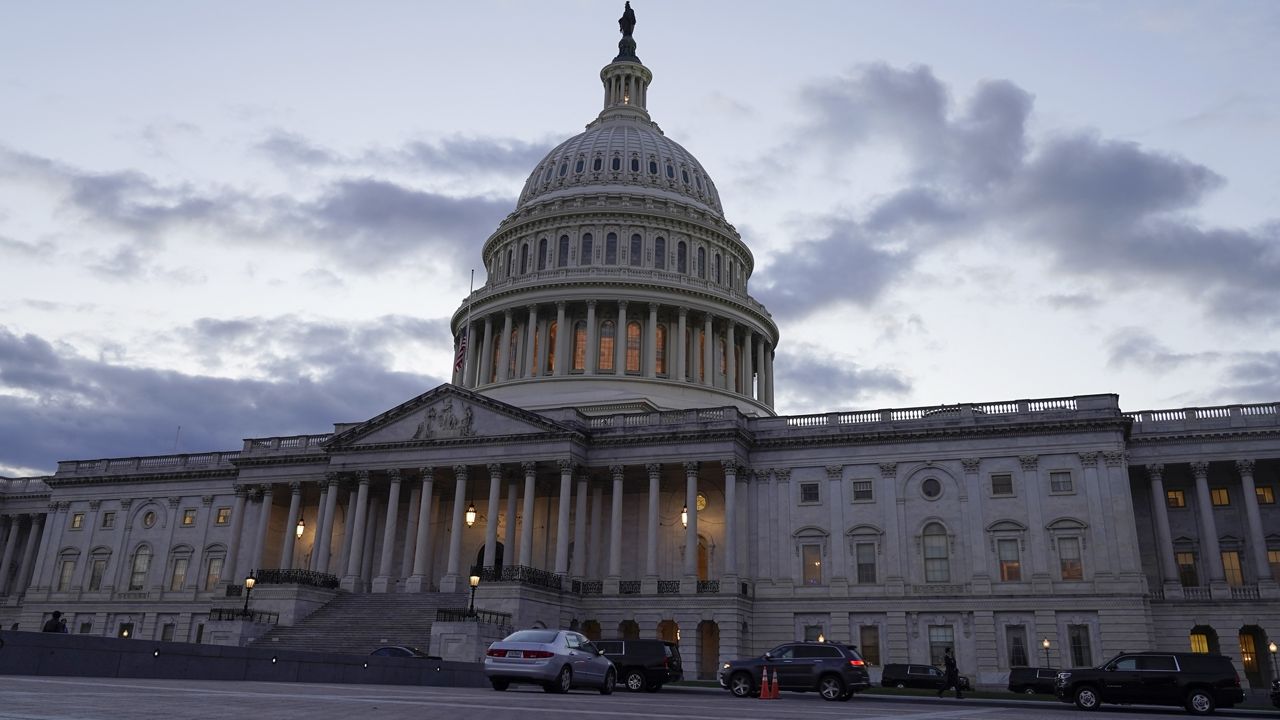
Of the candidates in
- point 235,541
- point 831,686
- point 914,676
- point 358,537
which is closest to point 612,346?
point 358,537

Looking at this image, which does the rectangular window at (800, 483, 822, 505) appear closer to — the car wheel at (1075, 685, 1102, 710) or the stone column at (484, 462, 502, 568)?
the stone column at (484, 462, 502, 568)

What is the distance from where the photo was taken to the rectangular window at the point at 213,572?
70.1 meters

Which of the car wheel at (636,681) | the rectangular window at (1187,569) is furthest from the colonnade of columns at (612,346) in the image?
Result: the car wheel at (636,681)

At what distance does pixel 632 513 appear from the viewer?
63219mm

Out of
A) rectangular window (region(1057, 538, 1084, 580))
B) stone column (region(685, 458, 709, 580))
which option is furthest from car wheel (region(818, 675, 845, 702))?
rectangular window (region(1057, 538, 1084, 580))

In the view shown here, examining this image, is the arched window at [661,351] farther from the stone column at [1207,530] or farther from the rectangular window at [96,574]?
the rectangular window at [96,574]

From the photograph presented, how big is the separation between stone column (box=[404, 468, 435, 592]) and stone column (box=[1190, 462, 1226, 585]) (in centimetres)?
4218

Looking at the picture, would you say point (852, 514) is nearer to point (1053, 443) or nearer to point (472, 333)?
point (1053, 443)

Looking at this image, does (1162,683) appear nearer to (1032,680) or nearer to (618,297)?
(1032,680)

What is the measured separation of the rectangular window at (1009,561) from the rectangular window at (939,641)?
13.0 ft

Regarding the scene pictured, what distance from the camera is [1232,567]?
55.2 metres

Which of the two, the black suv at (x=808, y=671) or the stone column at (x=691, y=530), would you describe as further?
the stone column at (x=691, y=530)

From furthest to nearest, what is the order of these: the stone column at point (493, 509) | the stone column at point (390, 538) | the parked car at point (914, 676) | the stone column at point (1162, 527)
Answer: the stone column at point (390, 538) → the stone column at point (493, 509) → the stone column at point (1162, 527) → the parked car at point (914, 676)

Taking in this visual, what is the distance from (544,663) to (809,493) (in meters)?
34.3
